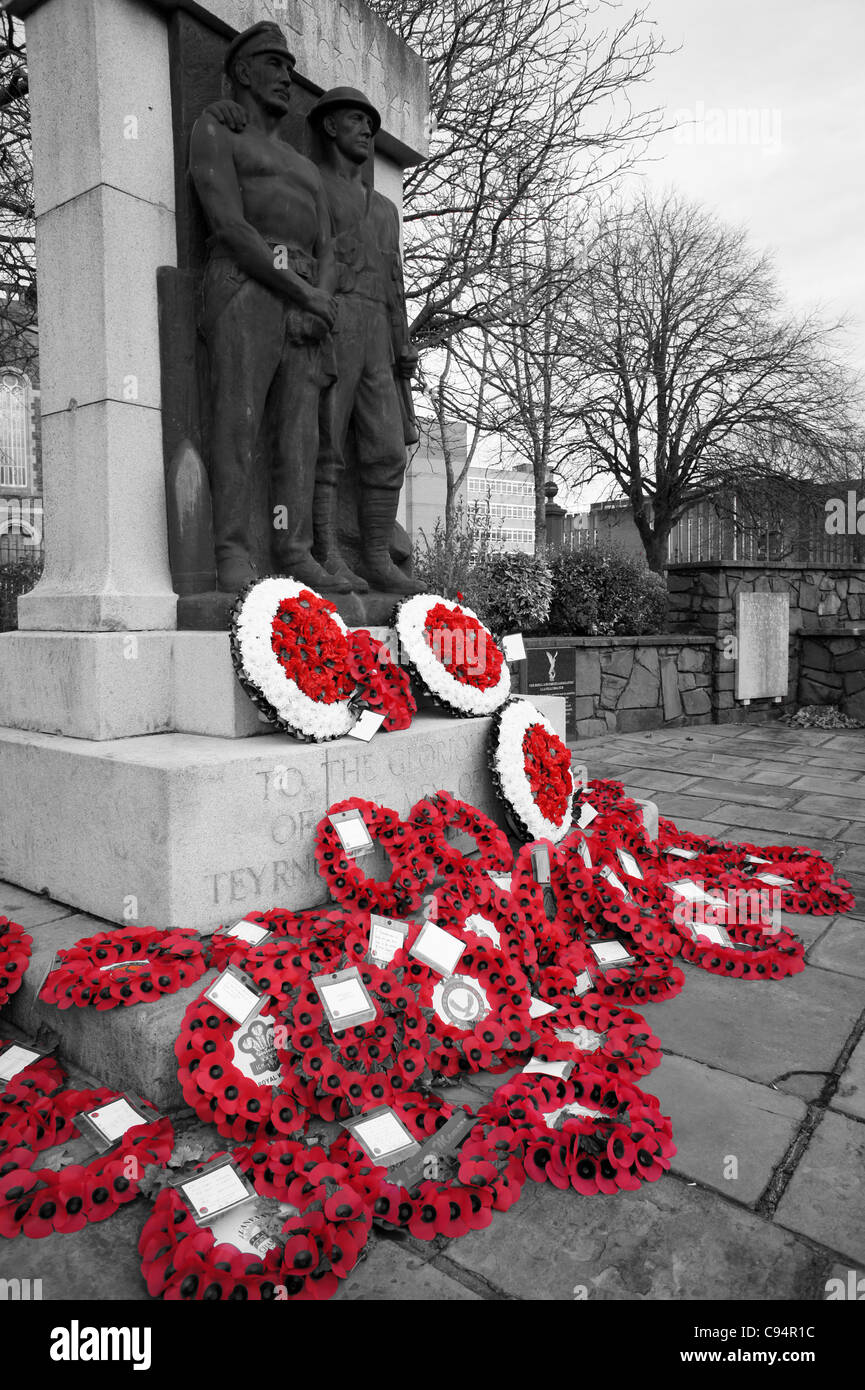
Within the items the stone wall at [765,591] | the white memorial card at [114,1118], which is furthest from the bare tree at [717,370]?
the white memorial card at [114,1118]

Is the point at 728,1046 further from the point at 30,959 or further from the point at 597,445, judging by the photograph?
the point at 597,445

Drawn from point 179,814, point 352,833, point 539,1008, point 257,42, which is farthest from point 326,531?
point 539,1008

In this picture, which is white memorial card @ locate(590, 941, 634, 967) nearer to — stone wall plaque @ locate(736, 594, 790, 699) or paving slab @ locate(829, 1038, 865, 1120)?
paving slab @ locate(829, 1038, 865, 1120)

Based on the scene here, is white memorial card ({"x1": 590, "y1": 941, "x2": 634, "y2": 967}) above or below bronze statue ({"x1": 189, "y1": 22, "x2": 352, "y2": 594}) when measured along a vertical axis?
below

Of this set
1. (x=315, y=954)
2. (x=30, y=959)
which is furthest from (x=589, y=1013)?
(x=30, y=959)

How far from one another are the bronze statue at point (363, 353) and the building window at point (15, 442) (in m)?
18.9

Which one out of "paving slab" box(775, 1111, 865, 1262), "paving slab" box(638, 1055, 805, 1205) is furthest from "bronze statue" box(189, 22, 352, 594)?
"paving slab" box(775, 1111, 865, 1262)

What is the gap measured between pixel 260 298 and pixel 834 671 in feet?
25.8

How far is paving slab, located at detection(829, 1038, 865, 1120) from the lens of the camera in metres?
1.90

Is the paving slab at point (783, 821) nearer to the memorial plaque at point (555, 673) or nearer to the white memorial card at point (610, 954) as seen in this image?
the white memorial card at point (610, 954)

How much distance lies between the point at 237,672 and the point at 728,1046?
5.57ft

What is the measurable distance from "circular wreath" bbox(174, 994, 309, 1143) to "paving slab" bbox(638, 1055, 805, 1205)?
798 mm

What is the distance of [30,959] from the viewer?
87.4 inches

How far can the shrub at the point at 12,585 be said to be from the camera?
8.80 metres
